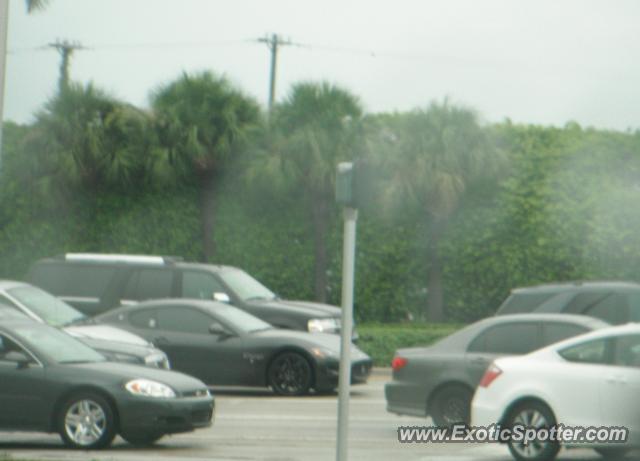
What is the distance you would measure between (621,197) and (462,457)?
1847 cm

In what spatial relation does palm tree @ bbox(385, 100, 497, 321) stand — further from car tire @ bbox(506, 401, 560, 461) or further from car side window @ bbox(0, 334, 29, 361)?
car tire @ bbox(506, 401, 560, 461)

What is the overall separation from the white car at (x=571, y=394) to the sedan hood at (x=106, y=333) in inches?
272

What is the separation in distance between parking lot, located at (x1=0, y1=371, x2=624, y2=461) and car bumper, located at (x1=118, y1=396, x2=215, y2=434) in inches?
9.8

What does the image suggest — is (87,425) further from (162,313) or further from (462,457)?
(162,313)

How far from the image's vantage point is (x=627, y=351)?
14156mm

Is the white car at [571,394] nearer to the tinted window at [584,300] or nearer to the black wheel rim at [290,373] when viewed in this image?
the tinted window at [584,300]

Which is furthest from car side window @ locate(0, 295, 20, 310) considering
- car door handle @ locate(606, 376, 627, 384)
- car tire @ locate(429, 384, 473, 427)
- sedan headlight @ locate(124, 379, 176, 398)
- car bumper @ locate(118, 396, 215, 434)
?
car door handle @ locate(606, 376, 627, 384)

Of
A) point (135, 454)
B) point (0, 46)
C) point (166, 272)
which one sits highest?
point (0, 46)

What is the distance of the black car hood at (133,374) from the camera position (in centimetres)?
1566

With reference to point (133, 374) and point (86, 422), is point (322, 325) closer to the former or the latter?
point (133, 374)

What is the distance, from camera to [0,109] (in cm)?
1088

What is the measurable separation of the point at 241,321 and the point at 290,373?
1.14m

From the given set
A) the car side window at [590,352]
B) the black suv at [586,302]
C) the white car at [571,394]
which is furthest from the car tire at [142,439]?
the black suv at [586,302]

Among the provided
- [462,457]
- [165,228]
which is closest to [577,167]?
[165,228]
